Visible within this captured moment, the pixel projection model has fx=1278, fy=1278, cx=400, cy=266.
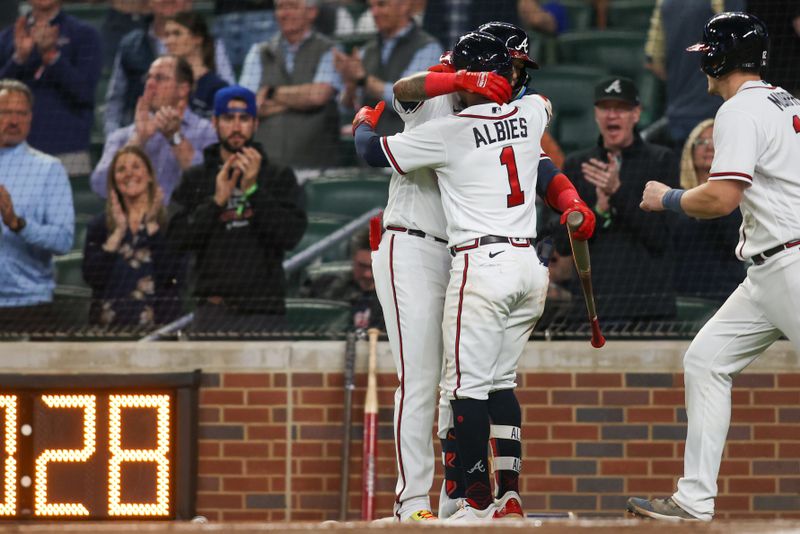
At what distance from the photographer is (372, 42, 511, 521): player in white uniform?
14.7 ft

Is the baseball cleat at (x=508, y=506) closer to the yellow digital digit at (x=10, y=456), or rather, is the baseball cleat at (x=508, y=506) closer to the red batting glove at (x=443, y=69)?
the red batting glove at (x=443, y=69)

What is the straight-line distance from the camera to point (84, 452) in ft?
17.0

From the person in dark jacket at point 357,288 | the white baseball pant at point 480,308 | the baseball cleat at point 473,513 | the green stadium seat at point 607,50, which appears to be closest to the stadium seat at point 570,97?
the green stadium seat at point 607,50

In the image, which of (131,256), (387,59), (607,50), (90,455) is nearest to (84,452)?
(90,455)

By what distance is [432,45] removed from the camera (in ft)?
23.2

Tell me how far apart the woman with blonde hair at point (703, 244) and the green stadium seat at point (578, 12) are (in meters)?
1.76

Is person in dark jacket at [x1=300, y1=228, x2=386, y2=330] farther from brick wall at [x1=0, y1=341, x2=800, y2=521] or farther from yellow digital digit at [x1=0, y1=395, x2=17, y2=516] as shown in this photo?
yellow digital digit at [x1=0, y1=395, x2=17, y2=516]

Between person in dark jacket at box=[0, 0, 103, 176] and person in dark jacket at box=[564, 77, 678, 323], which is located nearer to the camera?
person in dark jacket at box=[564, 77, 678, 323]

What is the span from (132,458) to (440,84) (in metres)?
2.08

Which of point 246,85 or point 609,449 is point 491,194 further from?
point 246,85

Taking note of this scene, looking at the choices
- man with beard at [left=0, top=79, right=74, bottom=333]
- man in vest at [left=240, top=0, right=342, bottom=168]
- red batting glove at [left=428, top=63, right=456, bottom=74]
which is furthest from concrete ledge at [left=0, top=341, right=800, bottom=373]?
red batting glove at [left=428, top=63, right=456, bottom=74]

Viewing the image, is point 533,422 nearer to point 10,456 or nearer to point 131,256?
point 131,256

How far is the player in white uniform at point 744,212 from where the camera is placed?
4195 millimetres

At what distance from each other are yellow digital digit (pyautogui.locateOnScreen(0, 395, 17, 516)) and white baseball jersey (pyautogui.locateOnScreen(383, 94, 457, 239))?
1.81 m
